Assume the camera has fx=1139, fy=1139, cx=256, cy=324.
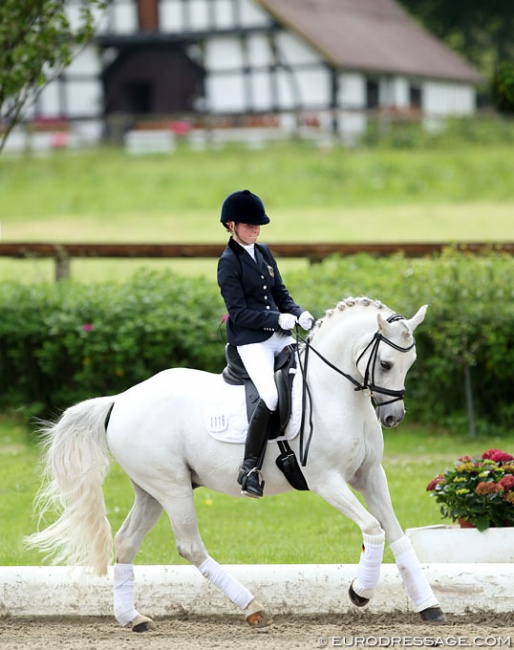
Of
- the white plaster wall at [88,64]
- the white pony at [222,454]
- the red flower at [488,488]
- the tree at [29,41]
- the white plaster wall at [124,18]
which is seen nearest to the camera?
the white pony at [222,454]

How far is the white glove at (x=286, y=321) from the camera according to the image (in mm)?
5754

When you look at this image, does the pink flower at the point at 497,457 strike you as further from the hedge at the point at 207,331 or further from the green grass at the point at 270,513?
the hedge at the point at 207,331

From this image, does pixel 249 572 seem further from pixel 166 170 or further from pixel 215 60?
pixel 215 60

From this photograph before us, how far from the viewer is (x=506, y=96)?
12680mm

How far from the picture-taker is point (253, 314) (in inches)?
229

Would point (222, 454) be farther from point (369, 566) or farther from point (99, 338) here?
point (99, 338)

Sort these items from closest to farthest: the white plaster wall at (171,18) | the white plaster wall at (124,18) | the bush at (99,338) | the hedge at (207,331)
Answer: the hedge at (207,331)
the bush at (99,338)
the white plaster wall at (171,18)
the white plaster wall at (124,18)

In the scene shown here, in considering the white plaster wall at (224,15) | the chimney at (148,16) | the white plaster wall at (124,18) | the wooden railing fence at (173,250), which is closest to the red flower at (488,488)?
the wooden railing fence at (173,250)

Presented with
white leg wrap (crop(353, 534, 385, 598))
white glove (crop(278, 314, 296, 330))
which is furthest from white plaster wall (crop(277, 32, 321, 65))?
white leg wrap (crop(353, 534, 385, 598))

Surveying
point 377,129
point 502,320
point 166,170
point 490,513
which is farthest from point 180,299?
point 377,129

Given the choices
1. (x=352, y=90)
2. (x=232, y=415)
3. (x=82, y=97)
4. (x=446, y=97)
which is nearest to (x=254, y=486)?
(x=232, y=415)

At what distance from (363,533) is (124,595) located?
4.52 ft

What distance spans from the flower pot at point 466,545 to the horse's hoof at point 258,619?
1.34 m

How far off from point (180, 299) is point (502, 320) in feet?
10.9
